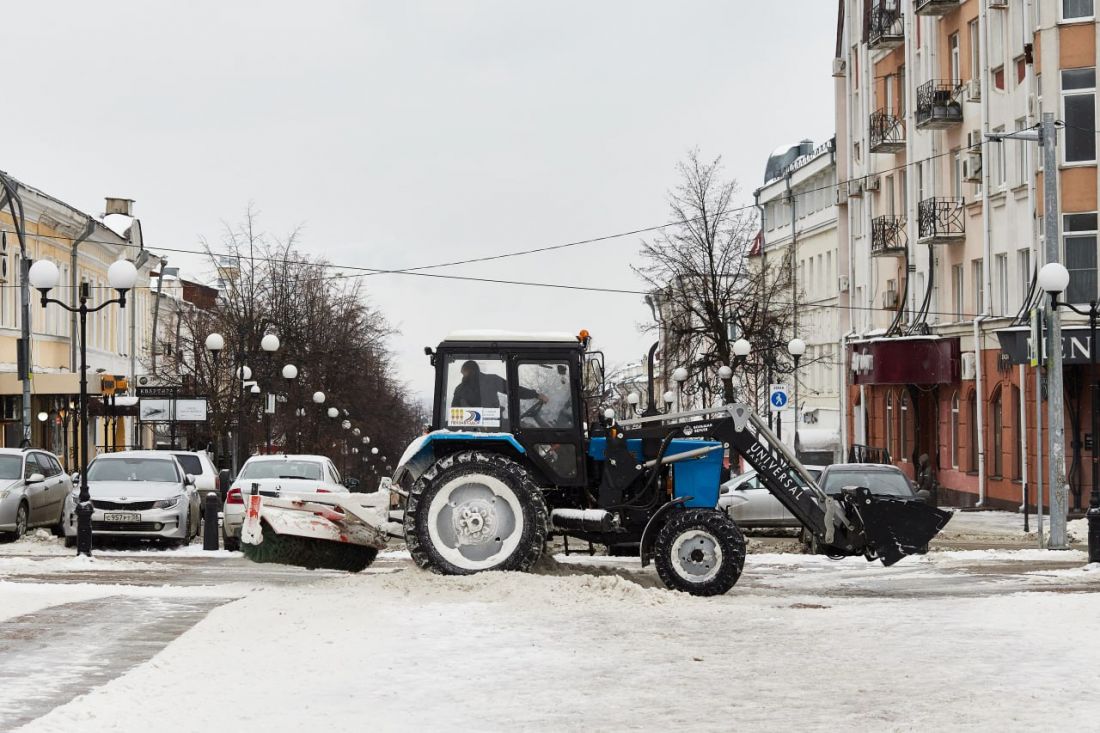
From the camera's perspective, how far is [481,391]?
18062 millimetres

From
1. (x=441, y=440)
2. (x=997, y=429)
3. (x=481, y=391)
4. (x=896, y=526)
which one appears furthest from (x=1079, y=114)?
(x=441, y=440)

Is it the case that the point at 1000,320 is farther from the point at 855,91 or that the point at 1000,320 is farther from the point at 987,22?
the point at 855,91

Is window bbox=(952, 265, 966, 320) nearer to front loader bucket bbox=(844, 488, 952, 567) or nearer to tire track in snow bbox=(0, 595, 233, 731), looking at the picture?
front loader bucket bbox=(844, 488, 952, 567)

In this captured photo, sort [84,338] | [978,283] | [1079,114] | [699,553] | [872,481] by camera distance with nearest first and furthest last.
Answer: [699,553] → [84,338] → [872,481] → [1079,114] → [978,283]

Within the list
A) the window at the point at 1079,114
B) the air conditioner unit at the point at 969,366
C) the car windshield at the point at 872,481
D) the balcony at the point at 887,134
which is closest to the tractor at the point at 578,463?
the car windshield at the point at 872,481

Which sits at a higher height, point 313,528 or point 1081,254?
point 1081,254

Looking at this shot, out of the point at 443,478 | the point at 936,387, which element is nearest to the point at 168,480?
the point at 443,478

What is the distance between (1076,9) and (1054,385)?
15.3m

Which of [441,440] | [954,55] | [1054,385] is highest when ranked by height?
[954,55]

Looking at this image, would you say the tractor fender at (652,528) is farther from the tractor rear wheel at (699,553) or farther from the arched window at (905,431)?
the arched window at (905,431)

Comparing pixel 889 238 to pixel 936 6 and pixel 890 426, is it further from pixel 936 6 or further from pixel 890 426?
pixel 936 6

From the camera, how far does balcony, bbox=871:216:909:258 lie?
51406 millimetres

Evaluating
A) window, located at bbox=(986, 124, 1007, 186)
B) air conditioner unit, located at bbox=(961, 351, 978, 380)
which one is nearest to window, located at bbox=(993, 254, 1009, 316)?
window, located at bbox=(986, 124, 1007, 186)

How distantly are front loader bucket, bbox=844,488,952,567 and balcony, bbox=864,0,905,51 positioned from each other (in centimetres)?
3550
